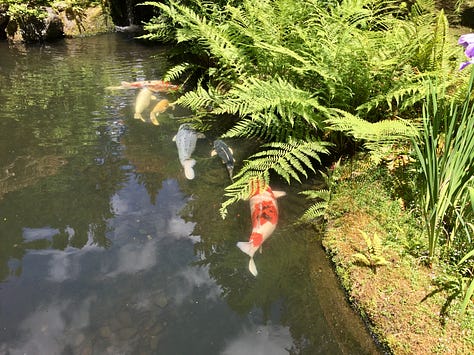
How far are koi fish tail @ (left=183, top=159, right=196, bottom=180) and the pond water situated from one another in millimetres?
72

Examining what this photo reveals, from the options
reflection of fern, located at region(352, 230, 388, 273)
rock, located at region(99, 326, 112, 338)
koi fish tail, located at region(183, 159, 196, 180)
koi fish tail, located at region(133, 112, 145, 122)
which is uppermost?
reflection of fern, located at region(352, 230, 388, 273)

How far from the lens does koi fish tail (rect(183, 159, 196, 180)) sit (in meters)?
4.49

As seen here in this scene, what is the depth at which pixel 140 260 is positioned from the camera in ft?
11.2

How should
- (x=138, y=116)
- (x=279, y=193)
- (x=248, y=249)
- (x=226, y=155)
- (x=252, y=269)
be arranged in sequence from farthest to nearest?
(x=138, y=116) < (x=226, y=155) < (x=279, y=193) < (x=248, y=249) < (x=252, y=269)

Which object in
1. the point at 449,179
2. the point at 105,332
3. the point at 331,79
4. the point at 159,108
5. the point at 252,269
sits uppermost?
the point at 331,79

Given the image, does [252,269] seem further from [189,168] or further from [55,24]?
[55,24]

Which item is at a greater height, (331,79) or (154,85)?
(331,79)

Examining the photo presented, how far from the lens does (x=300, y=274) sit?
3240mm

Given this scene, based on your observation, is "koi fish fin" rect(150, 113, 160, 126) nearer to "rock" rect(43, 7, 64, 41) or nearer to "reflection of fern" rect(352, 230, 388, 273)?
"reflection of fern" rect(352, 230, 388, 273)

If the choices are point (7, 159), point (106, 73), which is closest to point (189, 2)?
point (106, 73)

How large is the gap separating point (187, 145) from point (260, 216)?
164 centimetres

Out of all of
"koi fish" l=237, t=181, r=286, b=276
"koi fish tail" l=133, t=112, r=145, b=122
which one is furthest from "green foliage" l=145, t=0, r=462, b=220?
"koi fish tail" l=133, t=112, r=145, b=122

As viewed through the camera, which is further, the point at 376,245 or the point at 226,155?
the point at 226,155

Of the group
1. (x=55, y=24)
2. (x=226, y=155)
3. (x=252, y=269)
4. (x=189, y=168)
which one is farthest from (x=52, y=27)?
(x=252, y=269)
